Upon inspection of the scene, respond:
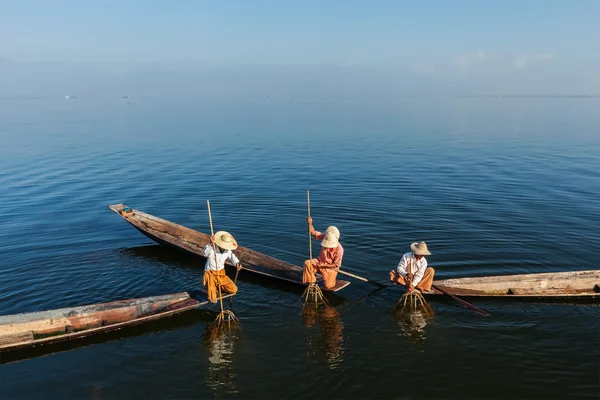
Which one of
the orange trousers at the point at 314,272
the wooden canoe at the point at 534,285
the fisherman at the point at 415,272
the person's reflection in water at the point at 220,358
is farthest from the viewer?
the wooden canoe at the point at 534,285

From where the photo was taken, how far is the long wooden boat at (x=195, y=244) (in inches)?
488

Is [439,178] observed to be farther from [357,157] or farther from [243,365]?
[243,365]

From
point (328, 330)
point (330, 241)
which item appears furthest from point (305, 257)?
point (328, 330)

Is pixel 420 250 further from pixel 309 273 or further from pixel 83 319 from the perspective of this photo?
pixel 83 319

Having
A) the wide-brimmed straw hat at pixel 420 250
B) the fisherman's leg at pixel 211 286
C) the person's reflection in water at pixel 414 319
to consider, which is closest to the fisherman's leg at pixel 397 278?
the person's reflection in water at pixel 414 319

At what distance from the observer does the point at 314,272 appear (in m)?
11.5

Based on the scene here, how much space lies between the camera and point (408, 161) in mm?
31484

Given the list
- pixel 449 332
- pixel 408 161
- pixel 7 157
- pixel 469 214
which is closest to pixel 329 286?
pixel 449 332

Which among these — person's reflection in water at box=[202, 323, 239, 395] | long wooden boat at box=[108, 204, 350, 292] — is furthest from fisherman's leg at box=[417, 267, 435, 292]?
person's reflection in water at box=[202, 323, 239, 395]

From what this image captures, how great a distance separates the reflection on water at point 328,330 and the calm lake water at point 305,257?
45 mm

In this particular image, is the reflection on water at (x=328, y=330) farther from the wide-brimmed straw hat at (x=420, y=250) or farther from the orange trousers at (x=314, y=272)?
the wide-brimmed straw hat at (x=420, y=250)

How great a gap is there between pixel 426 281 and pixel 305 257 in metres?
5.02

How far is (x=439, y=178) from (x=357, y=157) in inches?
364

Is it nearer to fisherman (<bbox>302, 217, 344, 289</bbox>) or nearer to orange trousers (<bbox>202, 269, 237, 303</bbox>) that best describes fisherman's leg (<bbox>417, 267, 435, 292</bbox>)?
fisherman (<bbox>302, 217, 344, 289</bbox>)
